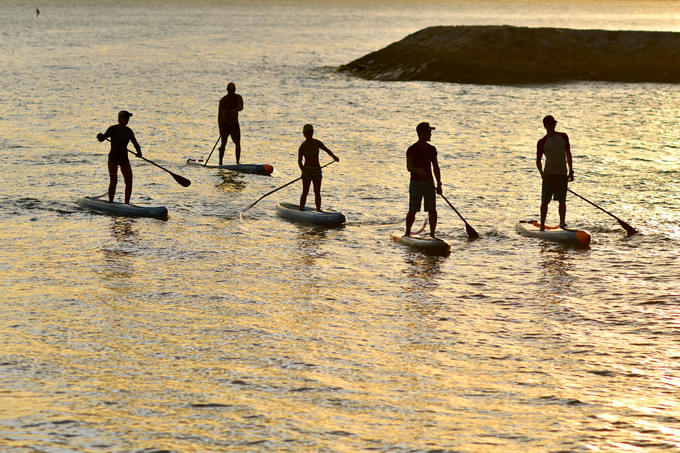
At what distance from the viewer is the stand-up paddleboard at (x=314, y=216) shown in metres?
17.5

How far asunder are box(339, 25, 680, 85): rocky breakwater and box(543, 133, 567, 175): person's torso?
34.4 m

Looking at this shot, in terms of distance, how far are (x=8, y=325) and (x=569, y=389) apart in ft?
22.2

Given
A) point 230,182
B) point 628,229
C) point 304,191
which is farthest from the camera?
Answer: point 230,182

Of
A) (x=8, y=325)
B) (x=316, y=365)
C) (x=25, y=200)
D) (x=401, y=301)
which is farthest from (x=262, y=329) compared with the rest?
(x=25, y=200)

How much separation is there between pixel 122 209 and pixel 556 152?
8.17m

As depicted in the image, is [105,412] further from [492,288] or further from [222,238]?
[222,238]

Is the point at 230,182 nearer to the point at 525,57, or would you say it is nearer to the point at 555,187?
the point at 555,187

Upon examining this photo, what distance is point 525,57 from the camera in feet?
172

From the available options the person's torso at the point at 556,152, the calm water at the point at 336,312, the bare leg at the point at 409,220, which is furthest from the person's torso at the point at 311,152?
the person's torso at the point at 556,152

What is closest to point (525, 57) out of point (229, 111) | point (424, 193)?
point (229, 111)

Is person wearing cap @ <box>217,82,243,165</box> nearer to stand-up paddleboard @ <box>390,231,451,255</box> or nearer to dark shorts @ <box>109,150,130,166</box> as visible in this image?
dark shorts @ <box>109,150,130,166</box>

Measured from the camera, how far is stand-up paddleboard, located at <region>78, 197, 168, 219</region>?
17.8 meters

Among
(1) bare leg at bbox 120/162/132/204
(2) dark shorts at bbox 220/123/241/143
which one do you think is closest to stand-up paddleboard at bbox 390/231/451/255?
(1) bare leg at bbox 120/162/132/204

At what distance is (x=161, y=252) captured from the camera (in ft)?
50.5
